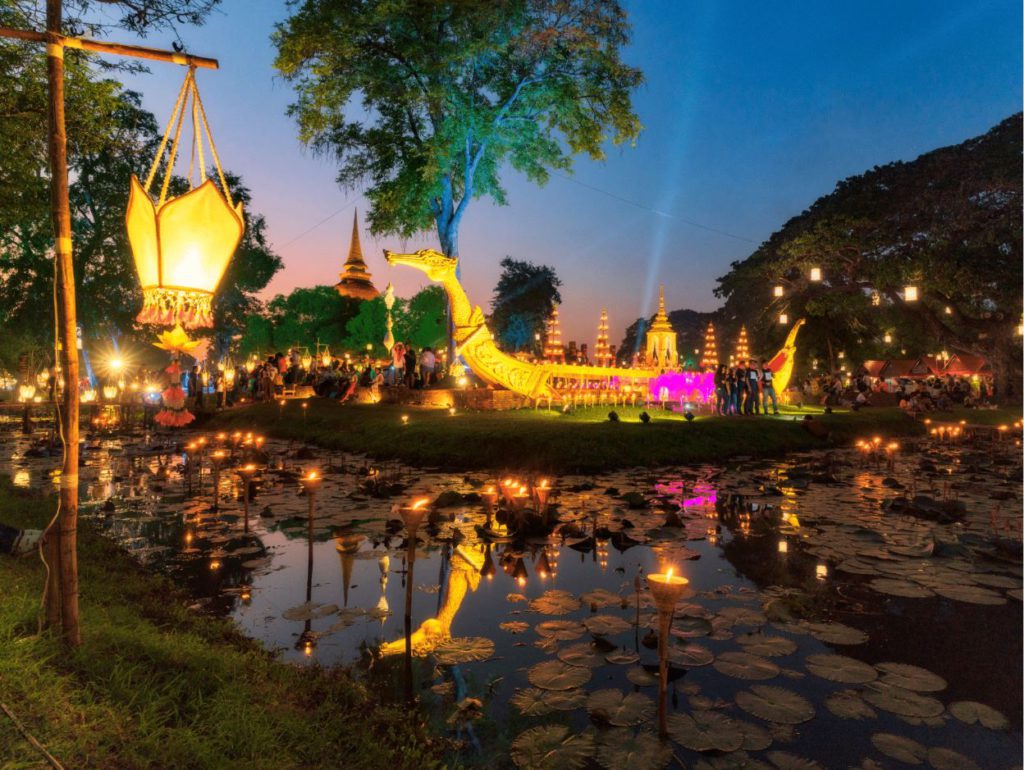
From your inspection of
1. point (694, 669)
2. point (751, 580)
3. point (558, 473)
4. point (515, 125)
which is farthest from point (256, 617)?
point (515, 125)

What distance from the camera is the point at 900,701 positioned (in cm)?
343

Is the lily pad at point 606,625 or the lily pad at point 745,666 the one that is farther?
the lily pad at point 606,625

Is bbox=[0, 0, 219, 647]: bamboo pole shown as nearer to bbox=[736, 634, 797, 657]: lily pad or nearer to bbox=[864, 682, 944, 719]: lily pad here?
bbox=[736, 634, 797, 657]: lily pad

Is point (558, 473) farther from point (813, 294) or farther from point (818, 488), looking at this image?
point (813, 294)

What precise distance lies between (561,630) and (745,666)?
1.32 m

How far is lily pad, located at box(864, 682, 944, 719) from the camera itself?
10.9 ft

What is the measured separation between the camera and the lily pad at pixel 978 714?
127 inches

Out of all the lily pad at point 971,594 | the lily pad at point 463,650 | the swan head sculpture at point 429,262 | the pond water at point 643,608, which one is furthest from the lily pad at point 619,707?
the swan head sculpture at point 429,262

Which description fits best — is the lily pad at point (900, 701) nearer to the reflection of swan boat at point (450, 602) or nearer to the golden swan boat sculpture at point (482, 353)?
the reflection of swan boat at point (450, 602)

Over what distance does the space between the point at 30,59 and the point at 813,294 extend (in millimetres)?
31237

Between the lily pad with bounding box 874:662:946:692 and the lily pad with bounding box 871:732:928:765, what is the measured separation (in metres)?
0.63

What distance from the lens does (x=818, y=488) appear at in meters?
9.78

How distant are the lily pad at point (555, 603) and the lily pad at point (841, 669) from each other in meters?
1.80

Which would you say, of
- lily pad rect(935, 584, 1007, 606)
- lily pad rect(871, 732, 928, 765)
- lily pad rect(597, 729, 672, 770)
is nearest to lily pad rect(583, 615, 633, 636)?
lily pad rect(597, 729, 672, 770)
